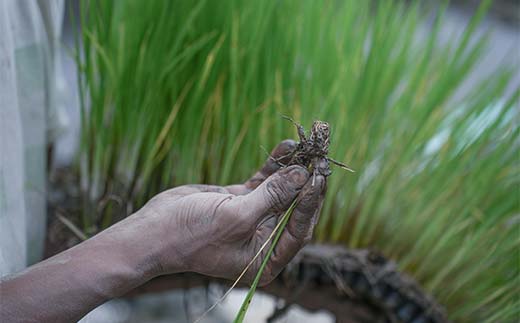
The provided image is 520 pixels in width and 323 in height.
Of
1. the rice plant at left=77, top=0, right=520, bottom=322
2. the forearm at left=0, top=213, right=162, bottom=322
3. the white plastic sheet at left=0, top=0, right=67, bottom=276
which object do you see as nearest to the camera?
the forearm at left=0, top=213, right=162, bottom=322

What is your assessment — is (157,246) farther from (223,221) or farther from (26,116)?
(26,116)

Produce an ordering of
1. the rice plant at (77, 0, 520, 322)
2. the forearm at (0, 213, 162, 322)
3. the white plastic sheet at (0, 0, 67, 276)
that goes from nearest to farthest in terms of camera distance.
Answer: the forearm at (0, 213, 162, 322) < the white plastic sheet at (0, 0, 67, 276) < the rice plant at (77, 0, 520, 322)

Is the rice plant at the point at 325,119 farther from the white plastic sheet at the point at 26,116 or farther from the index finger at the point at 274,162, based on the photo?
the index finger at the point at 274,162

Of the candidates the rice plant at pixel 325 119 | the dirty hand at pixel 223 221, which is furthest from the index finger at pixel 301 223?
the rice plant at pixel 325 119

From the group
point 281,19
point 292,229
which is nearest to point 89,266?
point 292,229

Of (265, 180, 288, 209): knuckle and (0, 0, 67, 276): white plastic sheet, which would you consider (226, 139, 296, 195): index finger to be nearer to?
(265, 180, 288, 209): knuckle

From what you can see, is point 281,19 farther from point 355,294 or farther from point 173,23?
point 355,294

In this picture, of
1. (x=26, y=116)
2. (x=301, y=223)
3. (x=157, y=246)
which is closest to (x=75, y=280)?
(x=157, y=246)

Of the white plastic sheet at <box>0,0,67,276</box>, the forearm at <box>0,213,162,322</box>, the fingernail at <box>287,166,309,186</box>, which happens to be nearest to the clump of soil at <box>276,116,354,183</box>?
the fingernail at <box>287,166,309,186</box>
